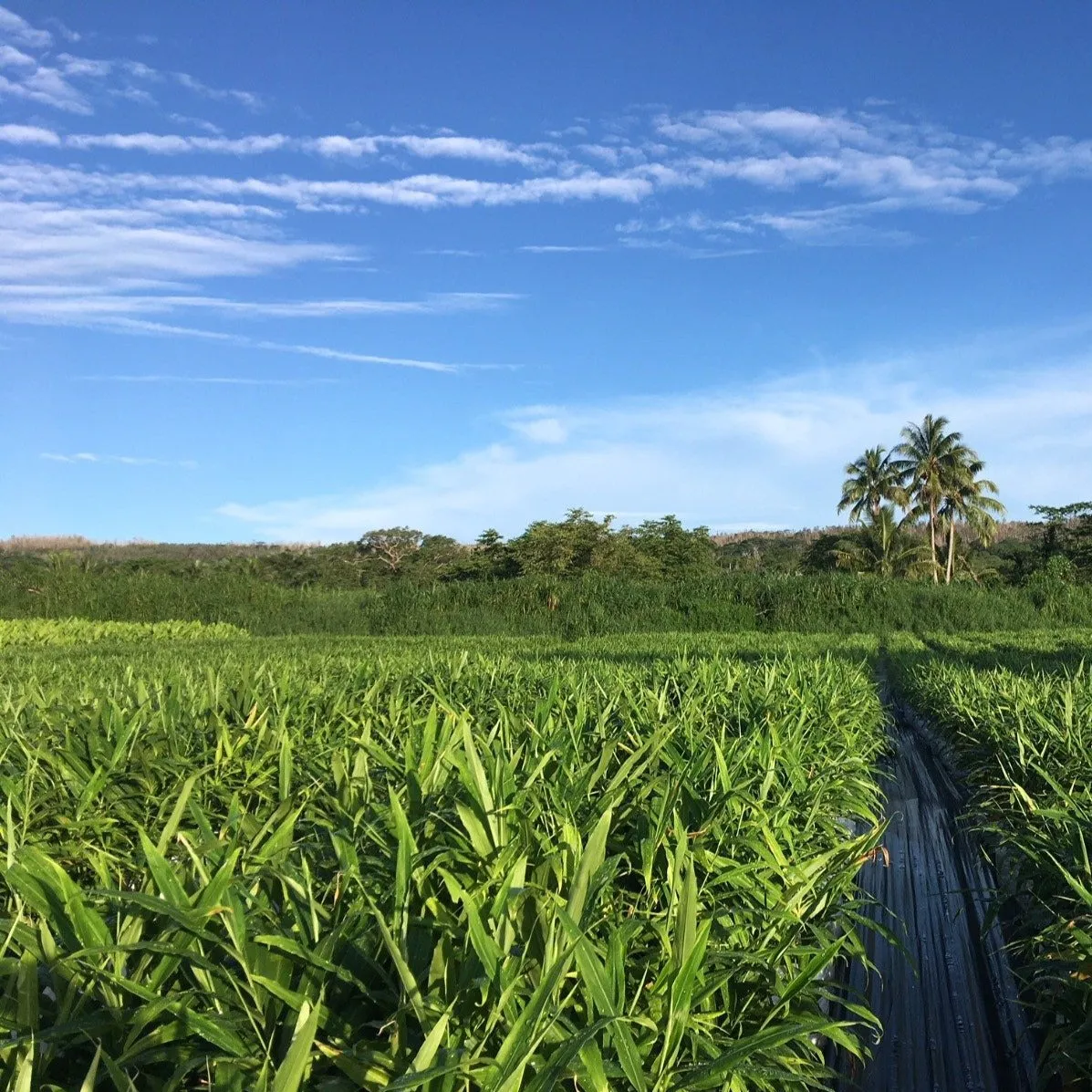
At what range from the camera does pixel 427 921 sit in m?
1.76

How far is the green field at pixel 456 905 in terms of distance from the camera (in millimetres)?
1496

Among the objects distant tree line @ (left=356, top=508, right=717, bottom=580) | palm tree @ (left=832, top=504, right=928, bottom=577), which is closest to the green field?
distant tree line @ (left=356, top=508, right=717, bottom=580)

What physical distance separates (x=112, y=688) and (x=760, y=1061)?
17.9 ft

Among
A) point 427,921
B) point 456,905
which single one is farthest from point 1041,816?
point 427,921

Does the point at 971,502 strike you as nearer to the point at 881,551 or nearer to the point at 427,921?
the point at 881,551

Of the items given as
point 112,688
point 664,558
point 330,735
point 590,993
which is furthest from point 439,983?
point 664,558

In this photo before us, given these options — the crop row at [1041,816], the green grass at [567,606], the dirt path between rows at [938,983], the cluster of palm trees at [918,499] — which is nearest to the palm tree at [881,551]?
the cluster of palm trees at [918,499]

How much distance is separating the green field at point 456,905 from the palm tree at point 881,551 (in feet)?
122

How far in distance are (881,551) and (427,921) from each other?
4198 cm

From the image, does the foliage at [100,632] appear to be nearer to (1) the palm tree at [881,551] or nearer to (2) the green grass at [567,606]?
(2) the green grass at [567,606]

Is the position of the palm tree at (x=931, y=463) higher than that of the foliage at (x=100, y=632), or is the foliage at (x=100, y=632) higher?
the palm tree at (x=931, y=463)

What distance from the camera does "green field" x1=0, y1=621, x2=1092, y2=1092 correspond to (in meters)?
1.50

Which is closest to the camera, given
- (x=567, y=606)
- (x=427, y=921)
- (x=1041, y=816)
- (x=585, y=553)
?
(x=427, y=921)

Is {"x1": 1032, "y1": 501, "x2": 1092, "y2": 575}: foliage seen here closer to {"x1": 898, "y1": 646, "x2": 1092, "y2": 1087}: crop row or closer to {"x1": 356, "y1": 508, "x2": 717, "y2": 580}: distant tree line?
{"x1": 356, "y1": 508, "x2": 717, "y2": 580}: distant tree line
